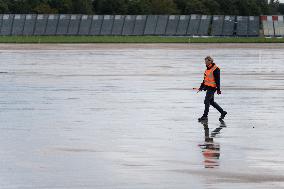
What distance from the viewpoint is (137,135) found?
24.1 metres

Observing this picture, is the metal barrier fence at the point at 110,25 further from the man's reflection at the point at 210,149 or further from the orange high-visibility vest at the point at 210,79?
the man's reflection at the point at 210,149

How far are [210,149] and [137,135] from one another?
296 cm

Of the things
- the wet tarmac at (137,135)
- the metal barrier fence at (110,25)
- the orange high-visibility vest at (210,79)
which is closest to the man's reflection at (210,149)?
the wet tarmac at (137,135)

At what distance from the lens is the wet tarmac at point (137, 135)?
17.2 meters

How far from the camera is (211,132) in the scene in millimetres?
25172

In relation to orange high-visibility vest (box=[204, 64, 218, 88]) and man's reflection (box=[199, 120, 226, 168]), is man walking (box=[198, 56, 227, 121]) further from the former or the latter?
man's reflection (box=[199, 120, 226, 168])

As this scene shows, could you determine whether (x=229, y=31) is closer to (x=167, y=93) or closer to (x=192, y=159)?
(x=167, y=93)

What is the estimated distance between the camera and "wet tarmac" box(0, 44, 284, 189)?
56.3 ft

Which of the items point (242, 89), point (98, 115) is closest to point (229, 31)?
point (242, 89)

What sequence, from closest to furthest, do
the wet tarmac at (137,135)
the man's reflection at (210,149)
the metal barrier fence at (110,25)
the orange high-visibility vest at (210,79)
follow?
1. the wet tarmac at (137,135)
2. the man's reflection at (210,149)
3. the orange high-visibility vest at (210,79)
4. the metal barrier fence at (110,25)

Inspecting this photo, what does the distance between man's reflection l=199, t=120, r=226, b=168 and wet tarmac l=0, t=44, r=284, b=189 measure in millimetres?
19

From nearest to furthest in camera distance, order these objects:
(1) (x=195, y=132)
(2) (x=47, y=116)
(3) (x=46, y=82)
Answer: (1) (x=195, y=132), (2) (x=47, y=116), (3) (x=46, y=82)

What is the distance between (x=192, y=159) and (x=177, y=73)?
34.4 m

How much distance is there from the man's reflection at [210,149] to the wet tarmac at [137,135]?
0.06 ft
